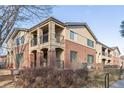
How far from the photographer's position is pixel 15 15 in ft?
25.3

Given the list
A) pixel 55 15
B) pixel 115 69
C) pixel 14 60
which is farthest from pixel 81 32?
pixel 14 60

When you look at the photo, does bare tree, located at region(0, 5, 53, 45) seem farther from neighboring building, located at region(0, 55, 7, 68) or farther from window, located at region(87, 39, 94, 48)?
window, located at region(87, 39, 94, 48)

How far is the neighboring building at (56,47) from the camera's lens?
7.18 m

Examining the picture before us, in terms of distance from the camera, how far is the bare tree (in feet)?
24.5

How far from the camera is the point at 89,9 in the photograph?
7.08m

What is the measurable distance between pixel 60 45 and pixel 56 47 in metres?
0.15

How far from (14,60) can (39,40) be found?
0.98 metres

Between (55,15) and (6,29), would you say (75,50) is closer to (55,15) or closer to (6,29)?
(55,15)

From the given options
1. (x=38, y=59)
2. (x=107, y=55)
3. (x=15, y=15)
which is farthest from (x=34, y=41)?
(x=107, y=55)

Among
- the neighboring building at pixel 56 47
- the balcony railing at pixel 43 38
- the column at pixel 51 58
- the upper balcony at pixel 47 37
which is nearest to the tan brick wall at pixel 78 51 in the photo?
the neighboring building at pixel 56 47

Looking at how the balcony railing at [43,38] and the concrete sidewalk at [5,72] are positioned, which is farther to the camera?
the concrete sidewalk at [5,72]

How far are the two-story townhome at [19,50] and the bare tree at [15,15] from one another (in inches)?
12.7

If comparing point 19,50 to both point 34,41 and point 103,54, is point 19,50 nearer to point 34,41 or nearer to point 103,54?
point 34,41

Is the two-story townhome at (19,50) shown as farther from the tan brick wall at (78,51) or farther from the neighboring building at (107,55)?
the neighboring building at (107,55)
